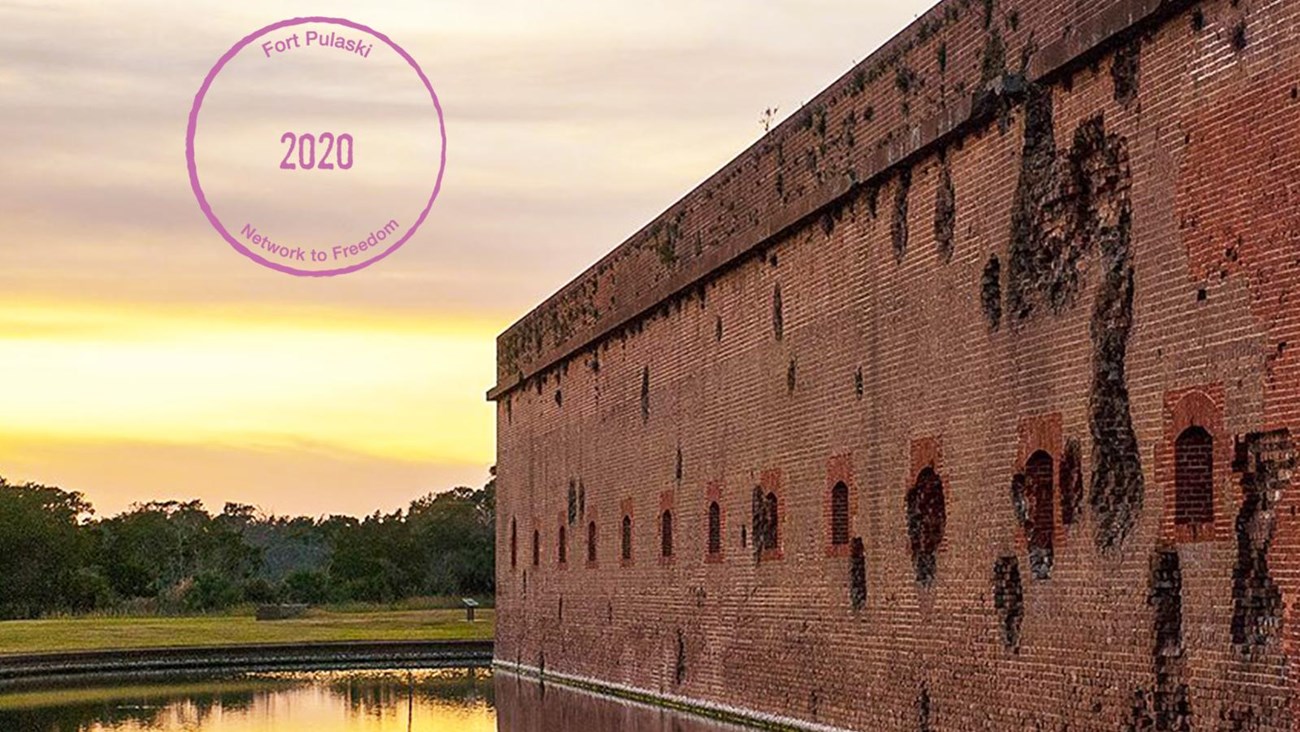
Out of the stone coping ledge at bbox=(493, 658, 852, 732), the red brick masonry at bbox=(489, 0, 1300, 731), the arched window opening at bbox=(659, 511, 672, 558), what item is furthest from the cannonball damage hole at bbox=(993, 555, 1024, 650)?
the arched window opening at bbox=(659, 511, 672, 558)

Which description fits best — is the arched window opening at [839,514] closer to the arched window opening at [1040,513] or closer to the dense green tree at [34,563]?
the arched window opening at [1040,513]

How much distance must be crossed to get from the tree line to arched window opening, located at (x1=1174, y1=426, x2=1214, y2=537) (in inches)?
2509

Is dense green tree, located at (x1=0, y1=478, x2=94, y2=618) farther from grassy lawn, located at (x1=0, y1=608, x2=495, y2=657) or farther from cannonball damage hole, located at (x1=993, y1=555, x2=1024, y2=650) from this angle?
cannonball damage hole, located at (x1=993, y1=555, x2=1024, y2=650)

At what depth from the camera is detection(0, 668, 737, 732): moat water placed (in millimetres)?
24203

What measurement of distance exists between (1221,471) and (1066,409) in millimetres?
2137

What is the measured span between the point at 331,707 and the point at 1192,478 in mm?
16588

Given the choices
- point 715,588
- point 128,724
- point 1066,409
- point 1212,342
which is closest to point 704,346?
point 715,588

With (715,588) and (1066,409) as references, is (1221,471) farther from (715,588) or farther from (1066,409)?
(715,588)

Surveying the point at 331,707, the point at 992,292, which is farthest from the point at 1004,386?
the point at 331,707

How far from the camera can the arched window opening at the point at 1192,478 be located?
13727 millimetres

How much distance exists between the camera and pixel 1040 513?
16.0 metres

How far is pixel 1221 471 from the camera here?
43.6ft

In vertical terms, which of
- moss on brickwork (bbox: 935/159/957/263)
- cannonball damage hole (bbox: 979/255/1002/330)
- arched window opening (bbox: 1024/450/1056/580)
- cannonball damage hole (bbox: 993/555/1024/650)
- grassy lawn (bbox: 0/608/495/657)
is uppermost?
moss on brickwork (bbox: 935/159/957/263)

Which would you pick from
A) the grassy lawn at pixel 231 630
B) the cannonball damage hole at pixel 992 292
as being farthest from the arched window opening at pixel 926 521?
the grassy lawn at pixel 231 630
